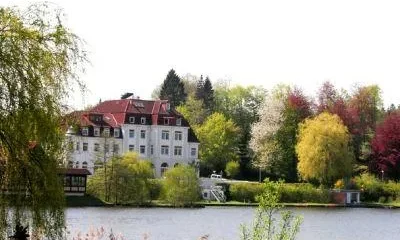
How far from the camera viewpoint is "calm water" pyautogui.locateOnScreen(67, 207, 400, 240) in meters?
38.9

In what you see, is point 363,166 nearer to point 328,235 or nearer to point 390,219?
point 390,219

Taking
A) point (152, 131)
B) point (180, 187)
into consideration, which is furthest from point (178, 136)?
point (180, 187)

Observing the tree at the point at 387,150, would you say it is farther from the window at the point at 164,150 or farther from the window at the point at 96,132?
the window at the point at 96,132

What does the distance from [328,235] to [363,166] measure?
41184 millimetres

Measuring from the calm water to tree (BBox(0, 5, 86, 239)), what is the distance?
23.2 meters

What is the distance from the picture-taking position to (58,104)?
11383mm

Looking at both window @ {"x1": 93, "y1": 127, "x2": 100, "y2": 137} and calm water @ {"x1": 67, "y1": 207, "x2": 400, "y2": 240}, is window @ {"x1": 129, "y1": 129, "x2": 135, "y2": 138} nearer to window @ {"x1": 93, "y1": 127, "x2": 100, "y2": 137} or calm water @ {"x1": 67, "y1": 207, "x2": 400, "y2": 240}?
window @ {"x1": 93, "y1": 127, "x2": 100, "y2": 137}

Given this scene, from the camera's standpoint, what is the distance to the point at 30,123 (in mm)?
11000

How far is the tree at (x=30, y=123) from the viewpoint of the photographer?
10.9m

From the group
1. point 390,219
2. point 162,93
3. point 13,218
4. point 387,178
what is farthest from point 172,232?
point 162,93

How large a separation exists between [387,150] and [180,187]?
2545 centimetres

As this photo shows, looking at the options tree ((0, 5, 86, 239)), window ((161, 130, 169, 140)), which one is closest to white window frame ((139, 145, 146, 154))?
window ((161, 130, 169, 140))

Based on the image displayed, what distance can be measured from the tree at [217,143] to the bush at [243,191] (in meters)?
16.5

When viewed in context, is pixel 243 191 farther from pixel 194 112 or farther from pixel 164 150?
pixel 194 112
